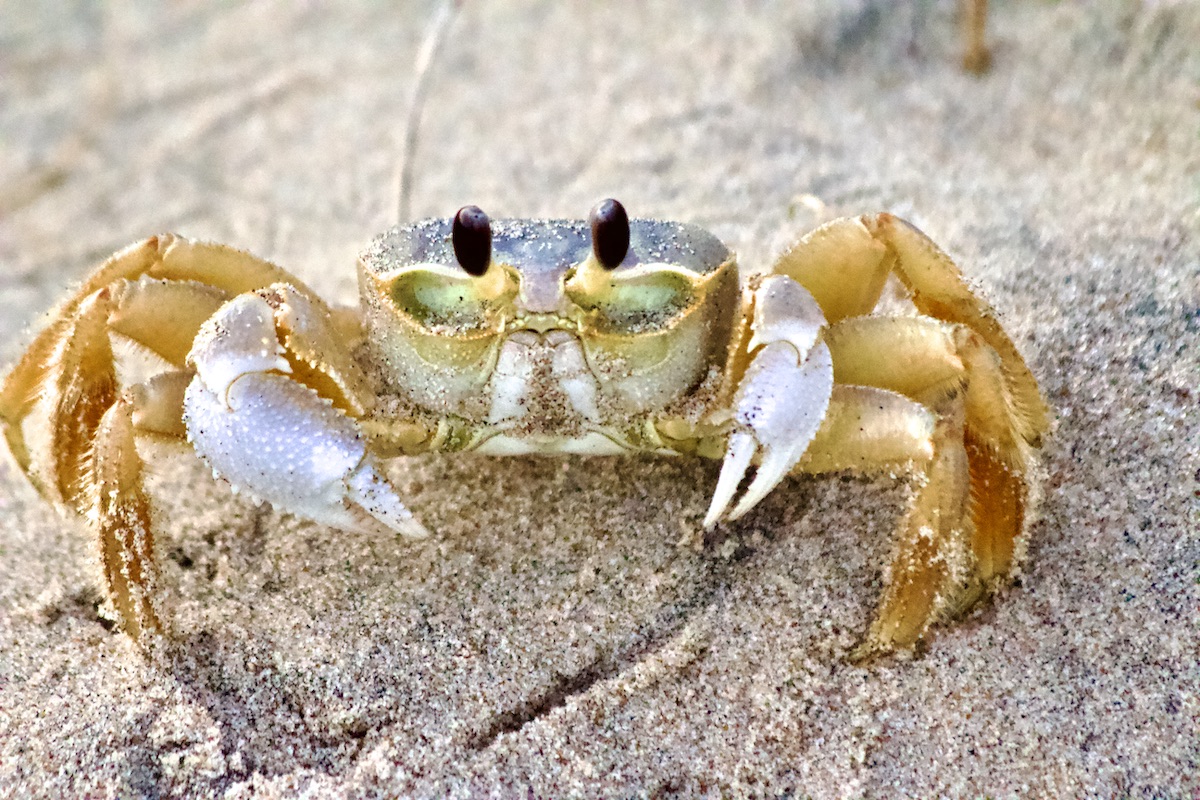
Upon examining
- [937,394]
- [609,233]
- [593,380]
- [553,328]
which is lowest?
Result: [937,394]

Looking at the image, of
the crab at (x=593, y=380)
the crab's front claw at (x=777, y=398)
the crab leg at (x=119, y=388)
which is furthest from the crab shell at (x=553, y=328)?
the crab leg at (x=119, y=388)

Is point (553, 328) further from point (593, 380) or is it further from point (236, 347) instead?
point (236, 347)

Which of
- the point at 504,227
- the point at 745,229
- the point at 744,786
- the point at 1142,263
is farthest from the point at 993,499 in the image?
the point at 745,229

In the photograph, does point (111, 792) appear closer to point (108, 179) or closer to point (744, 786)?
point (744, 786)

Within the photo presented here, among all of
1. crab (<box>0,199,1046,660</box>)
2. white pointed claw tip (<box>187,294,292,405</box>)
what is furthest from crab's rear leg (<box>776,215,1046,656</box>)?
white pointed claw tip (<box>187,294,292,405</box>)

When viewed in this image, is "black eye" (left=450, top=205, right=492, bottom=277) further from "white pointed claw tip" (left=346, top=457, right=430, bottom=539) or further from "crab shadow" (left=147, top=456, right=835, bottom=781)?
"crab shadow" (left=147, top=456, right=835, bottom=781)

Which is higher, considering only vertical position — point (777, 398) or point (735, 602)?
A: point (777, 398)

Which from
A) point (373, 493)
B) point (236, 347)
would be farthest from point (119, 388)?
point (373, 493)
